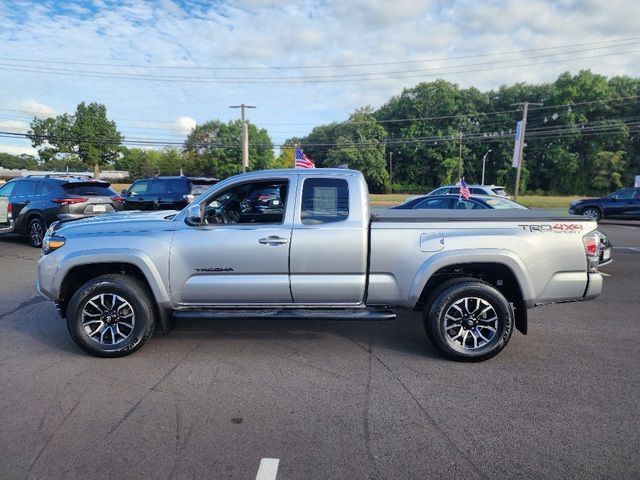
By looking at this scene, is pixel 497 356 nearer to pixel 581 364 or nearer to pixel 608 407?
pixel 581 364

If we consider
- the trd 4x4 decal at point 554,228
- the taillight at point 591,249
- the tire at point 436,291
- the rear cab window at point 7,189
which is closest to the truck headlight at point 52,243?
the tire at point 436,291

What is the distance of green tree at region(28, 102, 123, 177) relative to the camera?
Answer: 2443 inches

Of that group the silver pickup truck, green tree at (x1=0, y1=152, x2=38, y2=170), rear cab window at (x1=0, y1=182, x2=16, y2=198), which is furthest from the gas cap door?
green tree at (x1=0, y1=152, x2=38, y2=170)

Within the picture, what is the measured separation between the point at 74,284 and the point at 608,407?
501 cm

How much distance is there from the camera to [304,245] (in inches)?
161

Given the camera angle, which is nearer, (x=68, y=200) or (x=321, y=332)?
(x=321, y=332)

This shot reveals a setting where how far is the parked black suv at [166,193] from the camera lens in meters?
13.1

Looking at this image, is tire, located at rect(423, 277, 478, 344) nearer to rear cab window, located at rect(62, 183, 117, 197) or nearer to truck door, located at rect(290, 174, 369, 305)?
truck door, located at rect(290, 174, 369, 305)

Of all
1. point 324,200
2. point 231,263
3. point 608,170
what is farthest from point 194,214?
point 608,170

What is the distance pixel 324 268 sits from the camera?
412 centimetres

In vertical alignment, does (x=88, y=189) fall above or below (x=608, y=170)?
below

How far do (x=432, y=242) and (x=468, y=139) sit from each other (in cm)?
7003

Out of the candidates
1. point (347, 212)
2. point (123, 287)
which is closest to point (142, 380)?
point (123, 287)

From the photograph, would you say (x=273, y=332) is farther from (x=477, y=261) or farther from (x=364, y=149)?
(x=364, y=149)
